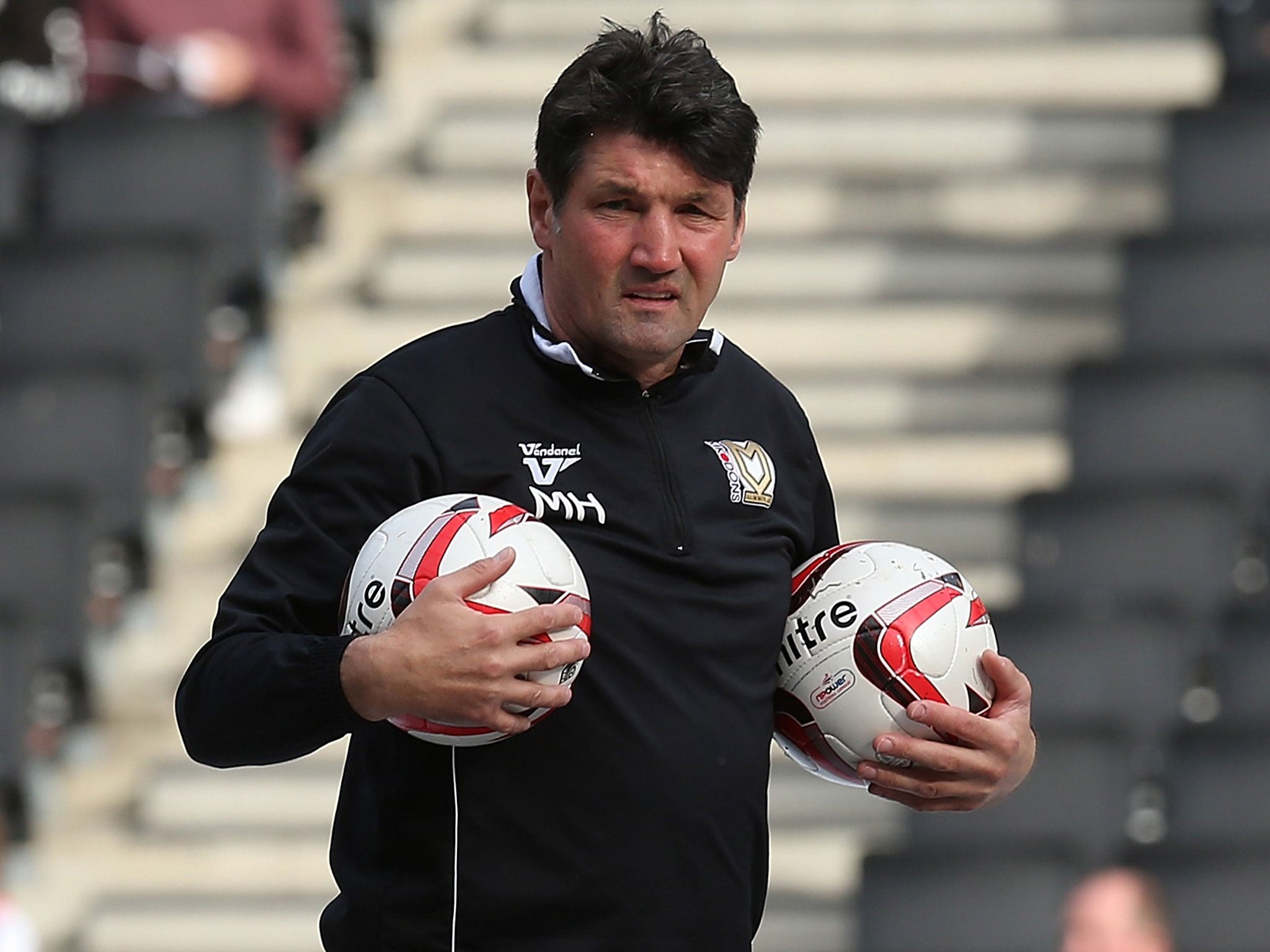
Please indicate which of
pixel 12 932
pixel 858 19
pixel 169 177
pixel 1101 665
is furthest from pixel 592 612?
pixel 858 19

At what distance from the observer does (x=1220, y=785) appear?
570 centimetres

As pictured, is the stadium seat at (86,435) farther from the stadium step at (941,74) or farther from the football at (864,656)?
the football at (864,656)

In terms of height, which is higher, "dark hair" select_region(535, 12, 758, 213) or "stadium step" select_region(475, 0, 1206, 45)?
"dark hair" select_region(535, 12, 758, 213)

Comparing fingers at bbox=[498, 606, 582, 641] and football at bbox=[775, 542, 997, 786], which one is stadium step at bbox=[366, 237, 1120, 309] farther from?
fingers at bbox=[498, 606, 582, 641]

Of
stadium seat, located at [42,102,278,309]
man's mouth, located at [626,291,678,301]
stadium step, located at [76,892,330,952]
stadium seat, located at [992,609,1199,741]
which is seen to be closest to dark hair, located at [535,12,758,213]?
man's mouth, located at [626,291,678,301]

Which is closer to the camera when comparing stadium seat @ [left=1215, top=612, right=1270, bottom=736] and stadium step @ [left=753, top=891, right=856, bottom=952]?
stadium step @ [left=753, top=891, right=856, bottom=952]

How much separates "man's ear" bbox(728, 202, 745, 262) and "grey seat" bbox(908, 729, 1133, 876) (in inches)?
129

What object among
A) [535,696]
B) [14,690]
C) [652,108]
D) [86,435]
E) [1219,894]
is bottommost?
[1219,894]

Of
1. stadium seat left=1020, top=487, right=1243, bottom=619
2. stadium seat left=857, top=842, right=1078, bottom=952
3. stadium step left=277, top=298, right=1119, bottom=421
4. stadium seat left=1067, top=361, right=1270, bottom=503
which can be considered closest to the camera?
stadium seat left=857, top=842, right=1078, bottom=952

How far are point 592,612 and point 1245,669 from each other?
4.10 m

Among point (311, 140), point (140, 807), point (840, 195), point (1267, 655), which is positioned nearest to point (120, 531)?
point (140, 807)

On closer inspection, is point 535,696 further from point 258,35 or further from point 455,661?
point 258,35

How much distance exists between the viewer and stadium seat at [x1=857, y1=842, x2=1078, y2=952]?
16.9 feet

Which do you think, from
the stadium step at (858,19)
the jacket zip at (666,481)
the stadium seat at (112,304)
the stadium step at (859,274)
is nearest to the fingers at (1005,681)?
the jacket zip at (666,481)
